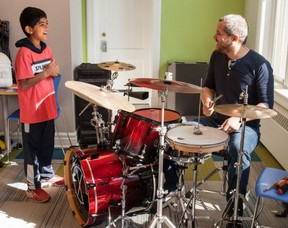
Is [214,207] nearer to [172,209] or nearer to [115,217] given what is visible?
[172,209]

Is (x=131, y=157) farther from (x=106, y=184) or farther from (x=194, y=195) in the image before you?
(x=194, y=195)

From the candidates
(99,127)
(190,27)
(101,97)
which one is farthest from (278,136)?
(190,27)

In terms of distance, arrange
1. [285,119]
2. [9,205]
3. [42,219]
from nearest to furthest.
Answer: [42,219] < [9,205] < [285,119]

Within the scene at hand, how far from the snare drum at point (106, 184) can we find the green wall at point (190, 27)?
2.78 metres

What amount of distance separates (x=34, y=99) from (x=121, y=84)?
2.72 m

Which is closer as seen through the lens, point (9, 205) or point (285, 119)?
point (9, 205)

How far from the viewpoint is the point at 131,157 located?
2.26 metres

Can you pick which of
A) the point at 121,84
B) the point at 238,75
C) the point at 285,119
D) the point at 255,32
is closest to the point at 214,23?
the point at 255,32

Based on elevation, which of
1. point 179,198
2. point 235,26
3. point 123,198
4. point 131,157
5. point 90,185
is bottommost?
point 179,198

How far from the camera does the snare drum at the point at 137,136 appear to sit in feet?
7.34

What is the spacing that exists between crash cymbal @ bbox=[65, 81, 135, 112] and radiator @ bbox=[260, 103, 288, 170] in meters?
1.72

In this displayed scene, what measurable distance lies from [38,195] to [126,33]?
293 cm

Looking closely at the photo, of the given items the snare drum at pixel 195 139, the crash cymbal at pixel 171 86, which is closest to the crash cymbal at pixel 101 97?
the crash cymbal at pixel 171 86

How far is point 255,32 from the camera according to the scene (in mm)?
4156
